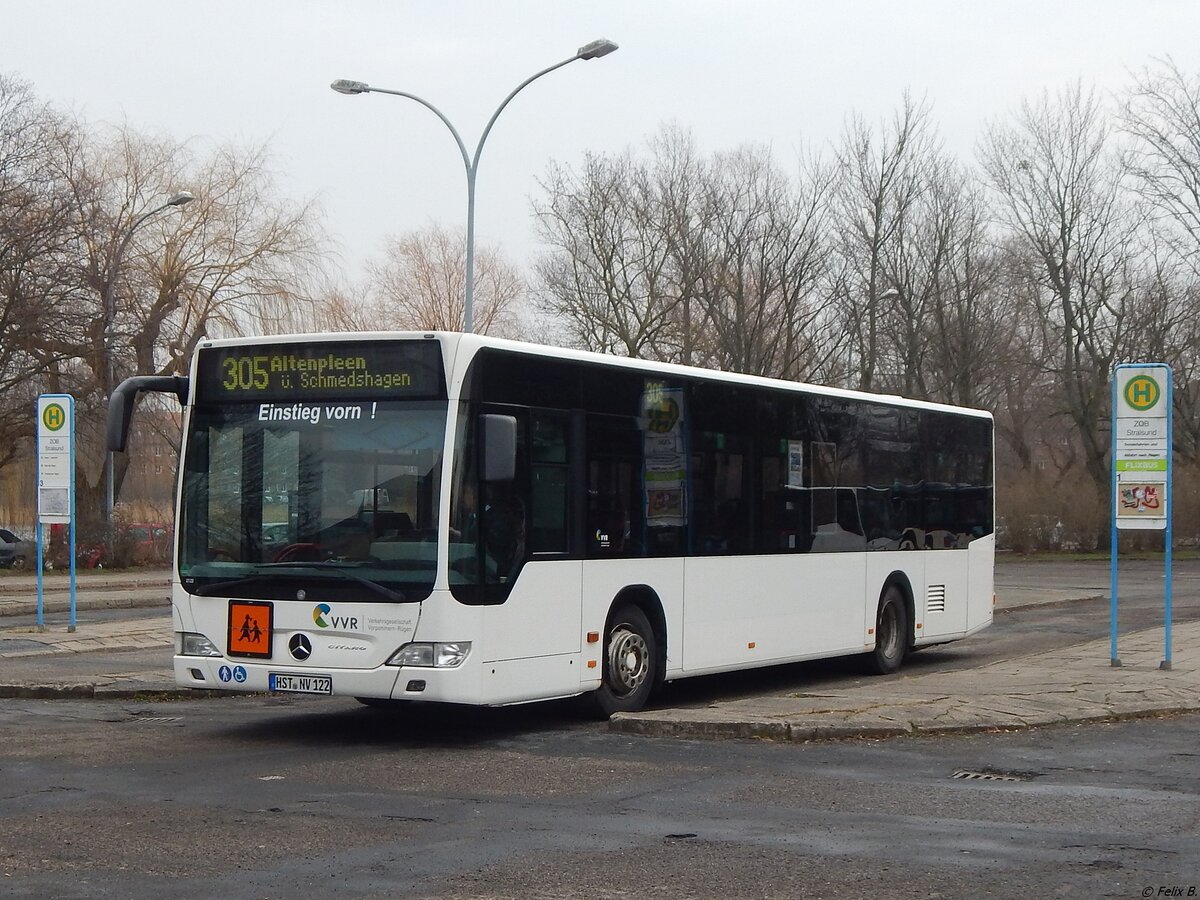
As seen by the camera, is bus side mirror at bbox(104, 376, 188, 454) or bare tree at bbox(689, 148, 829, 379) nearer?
bus side mirror at bbox(104, 376, 188, 454)

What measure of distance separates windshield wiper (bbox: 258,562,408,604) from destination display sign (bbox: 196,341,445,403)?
3.87 feet

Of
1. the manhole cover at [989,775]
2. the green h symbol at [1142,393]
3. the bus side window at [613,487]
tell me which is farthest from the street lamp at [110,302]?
the manhole cover at [989,775]

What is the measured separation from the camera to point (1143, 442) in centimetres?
1508

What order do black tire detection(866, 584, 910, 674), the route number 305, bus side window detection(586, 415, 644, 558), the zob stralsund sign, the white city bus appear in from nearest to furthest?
the white city bus < the route number 305 < bus side window detection(586, 415, 644, 558) < the zob stralsund sign < black tire detection(866, 584, 910, 674)

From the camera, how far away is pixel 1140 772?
9930 millimetres

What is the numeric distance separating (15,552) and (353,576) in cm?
3558

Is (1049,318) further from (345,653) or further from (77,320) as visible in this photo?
(345,653)

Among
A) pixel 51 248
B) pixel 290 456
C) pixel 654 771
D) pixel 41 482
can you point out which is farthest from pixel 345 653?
pixel 51 248

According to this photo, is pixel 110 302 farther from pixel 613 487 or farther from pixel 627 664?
pixel 627 664

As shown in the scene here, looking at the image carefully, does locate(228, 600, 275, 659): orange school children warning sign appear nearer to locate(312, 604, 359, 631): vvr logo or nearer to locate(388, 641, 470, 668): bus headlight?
locate(312, 604, 359, 631): vvr logo

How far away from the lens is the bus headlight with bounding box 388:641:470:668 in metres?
10.5

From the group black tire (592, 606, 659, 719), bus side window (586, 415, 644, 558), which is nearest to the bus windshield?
bus side window (586, 415, 644, 558)

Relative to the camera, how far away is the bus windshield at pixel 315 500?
1066cm

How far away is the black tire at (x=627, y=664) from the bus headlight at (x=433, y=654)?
1.68 metres
